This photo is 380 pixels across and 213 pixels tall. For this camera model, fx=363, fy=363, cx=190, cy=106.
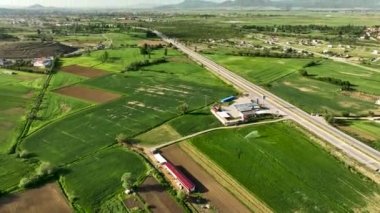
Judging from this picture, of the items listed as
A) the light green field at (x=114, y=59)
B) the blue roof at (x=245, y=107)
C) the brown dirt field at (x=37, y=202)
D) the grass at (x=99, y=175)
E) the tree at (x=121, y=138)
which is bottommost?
the brown dirt field at (x=37, y=202)

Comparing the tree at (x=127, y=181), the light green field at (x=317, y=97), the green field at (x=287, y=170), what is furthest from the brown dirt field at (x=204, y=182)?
the light green field at (x=317, y=97)

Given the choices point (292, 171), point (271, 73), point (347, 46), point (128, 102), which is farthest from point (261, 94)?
point (347, 46)

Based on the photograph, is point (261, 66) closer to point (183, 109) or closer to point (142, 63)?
point (142, 63)

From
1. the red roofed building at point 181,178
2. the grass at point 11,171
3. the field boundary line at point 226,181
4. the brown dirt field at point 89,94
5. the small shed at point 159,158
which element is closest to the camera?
the field boundary line at point 226,181

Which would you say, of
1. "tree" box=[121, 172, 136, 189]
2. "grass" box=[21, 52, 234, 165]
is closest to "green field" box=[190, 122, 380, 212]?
"tree" box=[121, 172, 136, 189]

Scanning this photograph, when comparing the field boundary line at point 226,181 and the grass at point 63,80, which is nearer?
the field boundary line at point 226,181

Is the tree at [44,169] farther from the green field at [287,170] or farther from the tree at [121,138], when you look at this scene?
the green field at [287,170]

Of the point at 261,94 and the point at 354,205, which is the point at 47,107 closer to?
the point at 261,94
